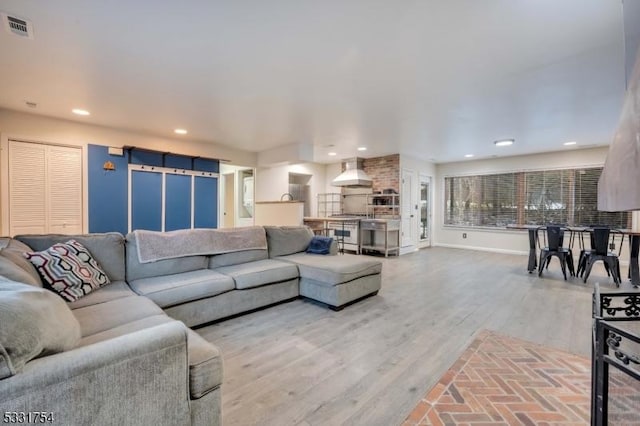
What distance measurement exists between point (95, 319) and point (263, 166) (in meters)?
5.65

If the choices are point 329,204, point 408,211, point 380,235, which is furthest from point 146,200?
point 408,211

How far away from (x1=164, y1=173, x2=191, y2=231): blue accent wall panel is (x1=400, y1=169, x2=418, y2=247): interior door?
486 cm

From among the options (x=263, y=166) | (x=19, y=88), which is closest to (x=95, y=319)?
(x=19, y=88)

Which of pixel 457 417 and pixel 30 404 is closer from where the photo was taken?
pixel 30 404

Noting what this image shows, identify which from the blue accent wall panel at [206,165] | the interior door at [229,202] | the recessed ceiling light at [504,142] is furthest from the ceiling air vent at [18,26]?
the recessed ceiling light at [504,142]

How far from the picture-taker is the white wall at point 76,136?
4.10 meters

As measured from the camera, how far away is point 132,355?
3.59 feet

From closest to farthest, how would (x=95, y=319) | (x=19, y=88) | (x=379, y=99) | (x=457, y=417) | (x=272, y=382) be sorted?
(x=457, y=417), (x=95, y=319), (x=272, y=382), (x=19, y=88), (x=379, y=99)

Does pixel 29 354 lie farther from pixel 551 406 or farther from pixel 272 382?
pixel 551 406

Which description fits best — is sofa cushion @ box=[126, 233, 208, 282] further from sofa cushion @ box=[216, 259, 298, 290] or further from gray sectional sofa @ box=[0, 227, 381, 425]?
sofa cushion @ box=[216, 259, 298, 290]

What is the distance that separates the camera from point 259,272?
3111 mm

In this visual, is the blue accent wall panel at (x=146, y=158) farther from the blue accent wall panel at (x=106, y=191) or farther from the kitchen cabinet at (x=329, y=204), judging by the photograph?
the kitchen cabinet at (x=329, y=204)

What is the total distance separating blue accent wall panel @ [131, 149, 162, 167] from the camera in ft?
17.0

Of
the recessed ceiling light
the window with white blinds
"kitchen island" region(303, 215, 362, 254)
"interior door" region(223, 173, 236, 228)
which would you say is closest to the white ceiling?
the recessed ceiling light
